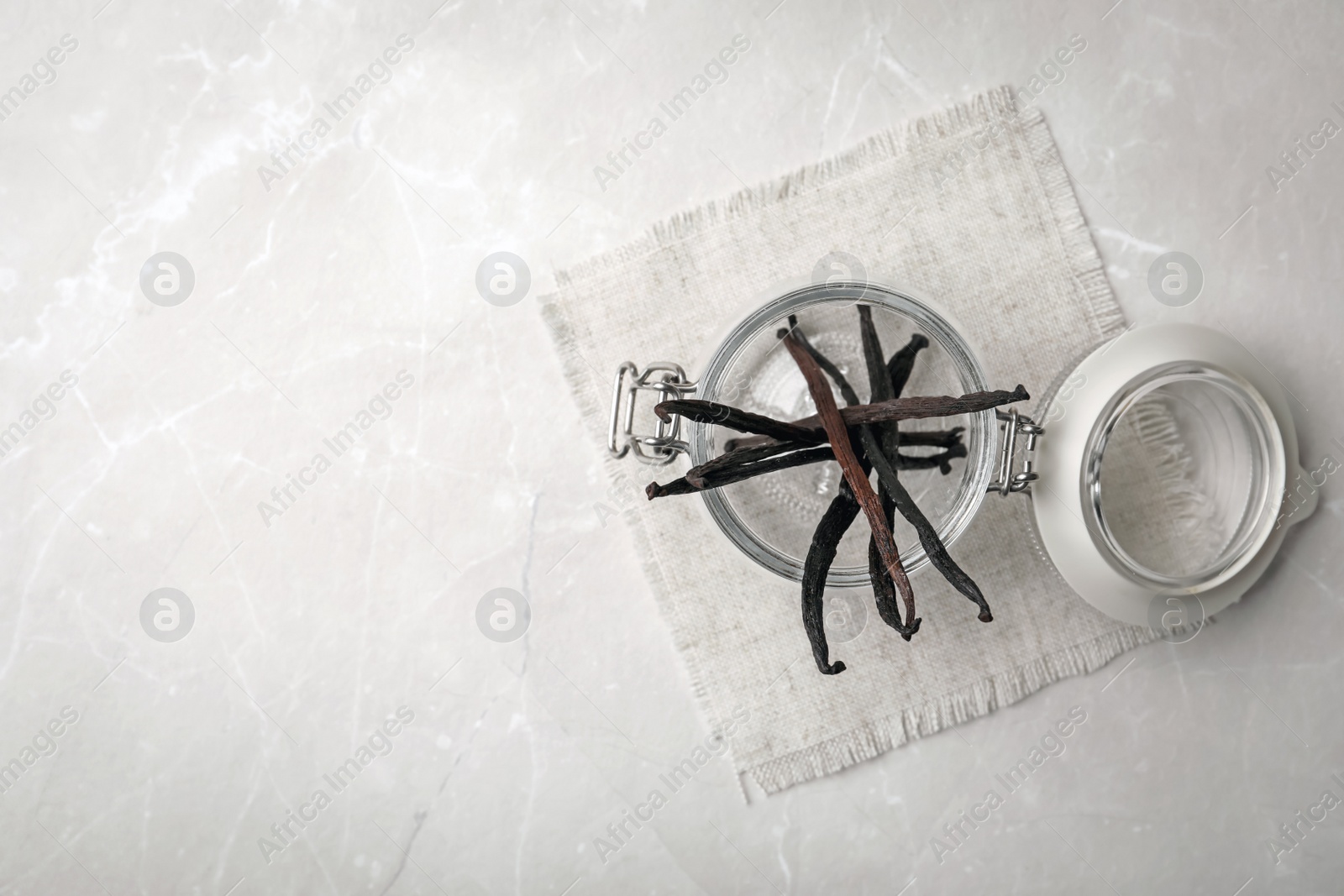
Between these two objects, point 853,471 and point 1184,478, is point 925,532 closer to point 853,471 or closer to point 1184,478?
point 853,471

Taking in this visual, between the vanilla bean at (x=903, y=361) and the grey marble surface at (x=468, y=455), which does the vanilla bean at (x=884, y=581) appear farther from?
the grey marble surface at (x=468, y=455)

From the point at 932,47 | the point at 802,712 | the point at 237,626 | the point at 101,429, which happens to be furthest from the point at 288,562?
the point at 932,47

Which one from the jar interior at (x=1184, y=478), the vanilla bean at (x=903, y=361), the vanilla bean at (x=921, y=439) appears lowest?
the jar interior at (x=1184, y=478)

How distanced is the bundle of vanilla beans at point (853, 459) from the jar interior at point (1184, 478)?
5.2 inches

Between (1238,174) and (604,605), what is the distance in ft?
2.47

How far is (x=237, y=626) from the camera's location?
0.87m

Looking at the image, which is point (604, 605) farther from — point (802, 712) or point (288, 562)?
point (288, 562)

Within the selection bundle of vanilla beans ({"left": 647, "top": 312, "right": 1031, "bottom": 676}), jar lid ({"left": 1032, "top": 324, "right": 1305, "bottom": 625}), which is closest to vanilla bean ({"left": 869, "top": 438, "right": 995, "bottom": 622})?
bundle of vanilla beans ({"left": 647, "top": 312, "right": 1031, "bottom": 676})

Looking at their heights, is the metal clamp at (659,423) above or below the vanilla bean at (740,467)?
above

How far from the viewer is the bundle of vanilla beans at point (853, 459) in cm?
60

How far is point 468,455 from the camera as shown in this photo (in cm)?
86

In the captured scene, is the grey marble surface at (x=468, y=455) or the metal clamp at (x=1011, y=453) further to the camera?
the grey marble surface at (x=468, y=455)

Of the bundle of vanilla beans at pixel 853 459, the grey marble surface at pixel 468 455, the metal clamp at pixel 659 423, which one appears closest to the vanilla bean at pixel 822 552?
the bundle of vanilla beans at pixel 853 459

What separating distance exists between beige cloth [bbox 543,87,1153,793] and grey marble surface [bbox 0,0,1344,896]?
34 millimetres
